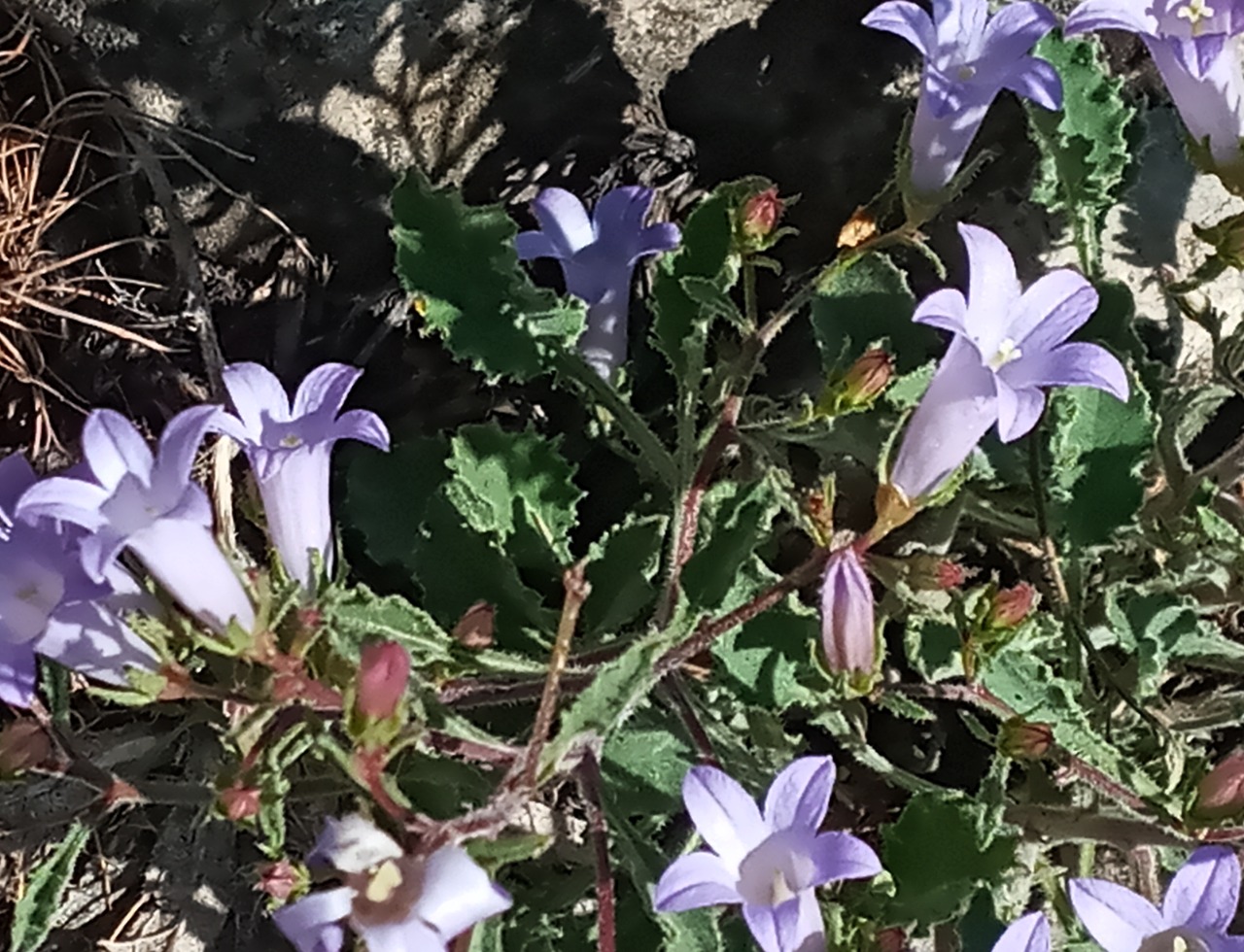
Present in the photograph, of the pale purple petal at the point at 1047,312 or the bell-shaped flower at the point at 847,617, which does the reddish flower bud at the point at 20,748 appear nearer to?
the bell-shaped flower at the point at 847,617

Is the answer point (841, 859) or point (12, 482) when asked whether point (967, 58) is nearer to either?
point (841, 859)

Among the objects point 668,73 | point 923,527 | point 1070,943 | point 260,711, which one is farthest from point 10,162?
point 1070,943

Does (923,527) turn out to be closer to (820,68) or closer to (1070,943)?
(1070,943)

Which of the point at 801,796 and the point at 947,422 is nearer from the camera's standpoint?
the point at 801,796

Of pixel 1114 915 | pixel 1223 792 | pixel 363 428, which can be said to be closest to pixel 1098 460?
pixel 1223 792

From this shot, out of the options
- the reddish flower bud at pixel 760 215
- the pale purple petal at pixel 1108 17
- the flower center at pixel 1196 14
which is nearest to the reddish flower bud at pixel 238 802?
the reddish flower bud at pixel 760 215

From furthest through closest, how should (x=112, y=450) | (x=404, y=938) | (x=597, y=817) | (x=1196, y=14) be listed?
(x=1196, y=14), (x=597, y=817), (x=112, y=450), (x=404, y=938)

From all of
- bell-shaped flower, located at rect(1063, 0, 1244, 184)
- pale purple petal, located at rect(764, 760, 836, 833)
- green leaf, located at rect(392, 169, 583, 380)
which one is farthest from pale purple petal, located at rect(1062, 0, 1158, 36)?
pale purple petal, located at rect(764, 760, 836, 833)
